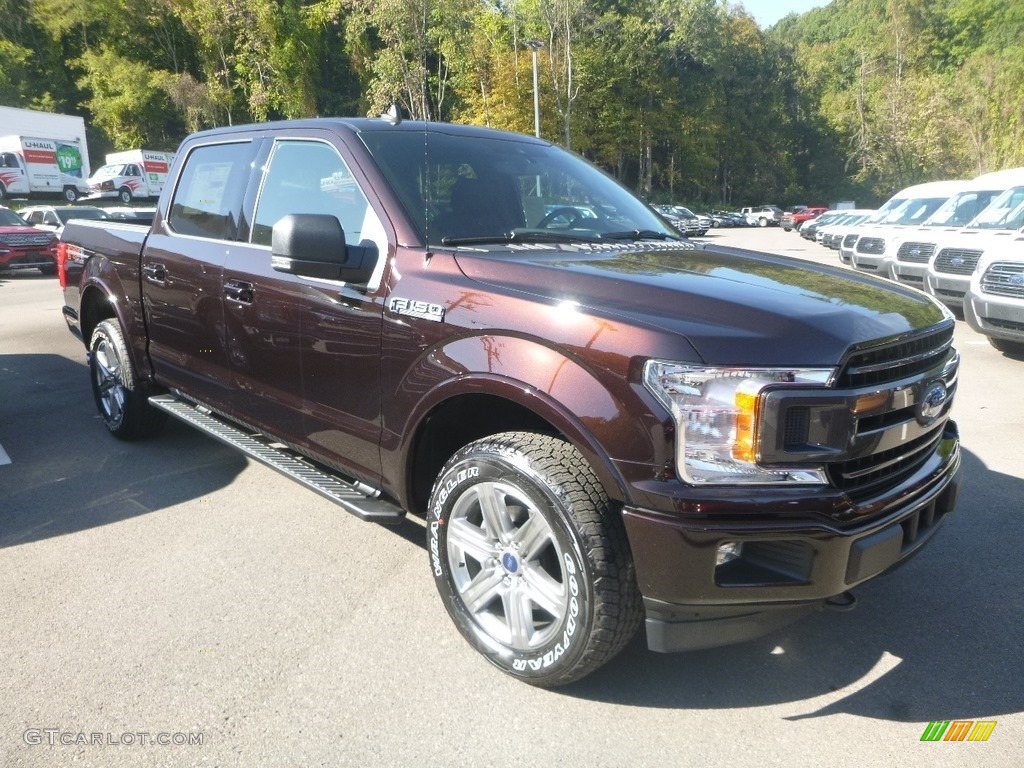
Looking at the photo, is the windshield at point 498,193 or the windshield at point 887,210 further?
the windshield at point 887,210

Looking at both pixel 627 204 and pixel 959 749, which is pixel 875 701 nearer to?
pixel 959 749

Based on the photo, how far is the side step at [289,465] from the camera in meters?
3.22

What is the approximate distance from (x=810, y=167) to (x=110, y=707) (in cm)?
8326

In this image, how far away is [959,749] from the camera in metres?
2.47

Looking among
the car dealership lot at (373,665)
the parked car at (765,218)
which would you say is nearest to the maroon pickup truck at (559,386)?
the car dealership lot at (373,665)

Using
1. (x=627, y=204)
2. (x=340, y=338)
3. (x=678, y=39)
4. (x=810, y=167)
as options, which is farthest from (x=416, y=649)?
(x=810, y=167)

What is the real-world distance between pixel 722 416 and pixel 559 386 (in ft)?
1.64

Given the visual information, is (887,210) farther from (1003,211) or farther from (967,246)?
(967,246)

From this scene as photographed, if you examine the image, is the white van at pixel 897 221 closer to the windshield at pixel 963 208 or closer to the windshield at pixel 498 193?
the windshield at pixel 963 208

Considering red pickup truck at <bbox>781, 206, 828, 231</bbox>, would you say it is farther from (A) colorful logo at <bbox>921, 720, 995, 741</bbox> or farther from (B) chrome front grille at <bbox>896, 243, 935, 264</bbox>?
(A) colorful logo at <bbox>921, 720, 995, 741</bbox>

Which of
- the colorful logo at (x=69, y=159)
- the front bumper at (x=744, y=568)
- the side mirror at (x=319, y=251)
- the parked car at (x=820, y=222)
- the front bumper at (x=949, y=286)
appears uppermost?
the colorful logo at (x=69, y=159)

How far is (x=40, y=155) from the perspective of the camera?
123 feet

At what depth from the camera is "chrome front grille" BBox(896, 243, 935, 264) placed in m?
12.9

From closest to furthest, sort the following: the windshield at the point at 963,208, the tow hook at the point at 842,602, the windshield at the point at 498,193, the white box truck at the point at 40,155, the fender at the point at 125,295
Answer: the tow hook at the point at 842,602, the windshield at the point at 498,193, the fender at the point at 125,295, the windshield at the point at 963,208, the white box truck at the point at 40,155
